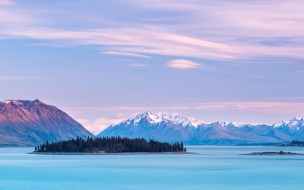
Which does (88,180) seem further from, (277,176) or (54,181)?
(277,176)

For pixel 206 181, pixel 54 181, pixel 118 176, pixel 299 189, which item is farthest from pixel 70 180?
pixel 299 189

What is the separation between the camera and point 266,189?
112125mm

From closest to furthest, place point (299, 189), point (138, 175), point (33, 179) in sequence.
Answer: point (299, 189) → point (33, 179) → point (138, 175)

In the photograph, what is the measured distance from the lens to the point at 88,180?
13162cm

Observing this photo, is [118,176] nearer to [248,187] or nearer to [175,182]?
[175,182]

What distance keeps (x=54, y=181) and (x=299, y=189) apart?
47971 mm

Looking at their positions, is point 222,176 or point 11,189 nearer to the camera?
point 11,189

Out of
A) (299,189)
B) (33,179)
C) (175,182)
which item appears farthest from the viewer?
(33,179)

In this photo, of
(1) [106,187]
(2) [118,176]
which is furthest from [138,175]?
(1) [106,187]

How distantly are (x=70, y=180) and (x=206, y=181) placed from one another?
2706 cm

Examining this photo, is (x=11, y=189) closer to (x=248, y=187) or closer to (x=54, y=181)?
(x=54, y=181)

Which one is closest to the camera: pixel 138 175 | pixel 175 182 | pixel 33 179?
pixel 175 182

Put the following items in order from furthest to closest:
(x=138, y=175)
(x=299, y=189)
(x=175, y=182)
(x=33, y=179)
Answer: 1. (x=138, y=175)
2. (x=33, y=179)
3. (x=175, y=182)
4. (x=299, y=189)

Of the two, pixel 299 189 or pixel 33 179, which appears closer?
pixel 299 189
